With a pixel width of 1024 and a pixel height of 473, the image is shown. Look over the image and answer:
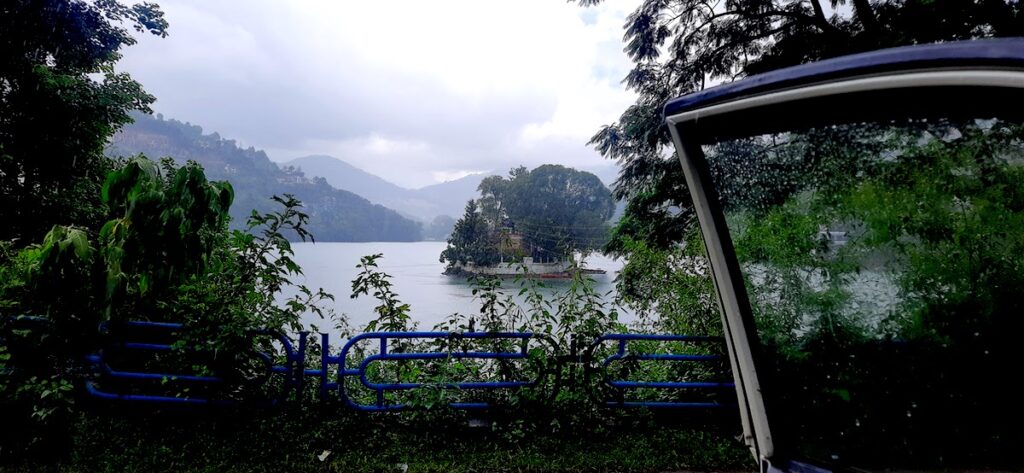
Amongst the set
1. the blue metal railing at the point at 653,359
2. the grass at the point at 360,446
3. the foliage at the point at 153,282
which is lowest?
the grass at the point at 360,446

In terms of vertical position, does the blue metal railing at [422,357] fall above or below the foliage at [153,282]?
below

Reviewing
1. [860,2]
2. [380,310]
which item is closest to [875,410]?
[380,310]

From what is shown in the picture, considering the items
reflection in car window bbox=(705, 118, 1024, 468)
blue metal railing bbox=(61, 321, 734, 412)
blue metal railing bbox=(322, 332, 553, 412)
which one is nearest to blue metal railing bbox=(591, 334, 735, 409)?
blue metal railing bbox=(61, 321, 734, 412)

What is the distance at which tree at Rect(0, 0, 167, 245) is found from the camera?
421 inches

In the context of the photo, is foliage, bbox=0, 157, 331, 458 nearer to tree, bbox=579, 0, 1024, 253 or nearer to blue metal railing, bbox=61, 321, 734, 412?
blue metal railing, bbox=61, 321, 734, 412

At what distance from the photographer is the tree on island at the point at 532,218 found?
5434mm

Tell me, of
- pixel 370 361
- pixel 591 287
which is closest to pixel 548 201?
pixel 591 287

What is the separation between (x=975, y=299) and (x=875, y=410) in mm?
308

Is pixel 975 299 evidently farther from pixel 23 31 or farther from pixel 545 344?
pixel 23 31

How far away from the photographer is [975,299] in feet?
3.09

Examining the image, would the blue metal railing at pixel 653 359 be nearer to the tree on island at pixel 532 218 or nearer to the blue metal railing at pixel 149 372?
the tree on island at pixel 532 218

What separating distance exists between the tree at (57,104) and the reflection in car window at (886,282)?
13.0 metres

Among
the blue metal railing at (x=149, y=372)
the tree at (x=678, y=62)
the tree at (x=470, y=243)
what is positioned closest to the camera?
the blue metal railing at (x=149, y=372)

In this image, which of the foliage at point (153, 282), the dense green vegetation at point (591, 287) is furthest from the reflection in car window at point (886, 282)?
the foliage at point (153, 282)
